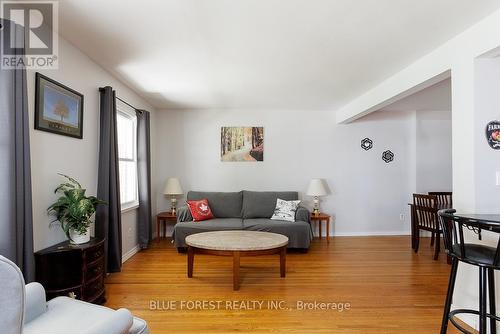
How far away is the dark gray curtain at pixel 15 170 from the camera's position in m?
1.78

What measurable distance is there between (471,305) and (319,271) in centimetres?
152

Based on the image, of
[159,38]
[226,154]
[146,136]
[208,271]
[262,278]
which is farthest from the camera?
[226,154]

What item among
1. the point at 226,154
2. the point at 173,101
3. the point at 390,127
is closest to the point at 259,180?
the point at 226,154

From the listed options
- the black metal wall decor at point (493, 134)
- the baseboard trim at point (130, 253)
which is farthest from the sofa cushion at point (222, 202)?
the black metal wall decor at point (493, 134)

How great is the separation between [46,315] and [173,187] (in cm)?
338

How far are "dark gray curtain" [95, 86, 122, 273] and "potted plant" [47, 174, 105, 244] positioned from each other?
0.55 m

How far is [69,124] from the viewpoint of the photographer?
2.62 m

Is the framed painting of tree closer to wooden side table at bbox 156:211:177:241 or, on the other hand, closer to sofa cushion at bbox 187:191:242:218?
wooden side table at bbox 156:211:177:241

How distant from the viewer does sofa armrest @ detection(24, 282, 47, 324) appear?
150 centimetres

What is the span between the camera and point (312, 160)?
5324 millimetres

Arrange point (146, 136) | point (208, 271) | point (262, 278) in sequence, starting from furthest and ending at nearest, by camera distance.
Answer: point (146, 136) < point (208, 271) < point (262, 278)

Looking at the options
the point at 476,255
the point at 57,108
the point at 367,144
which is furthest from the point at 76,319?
the point at 367,144

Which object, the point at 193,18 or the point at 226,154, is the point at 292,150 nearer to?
the point at 226,154

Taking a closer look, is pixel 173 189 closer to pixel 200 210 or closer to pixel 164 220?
pixel 164 220
